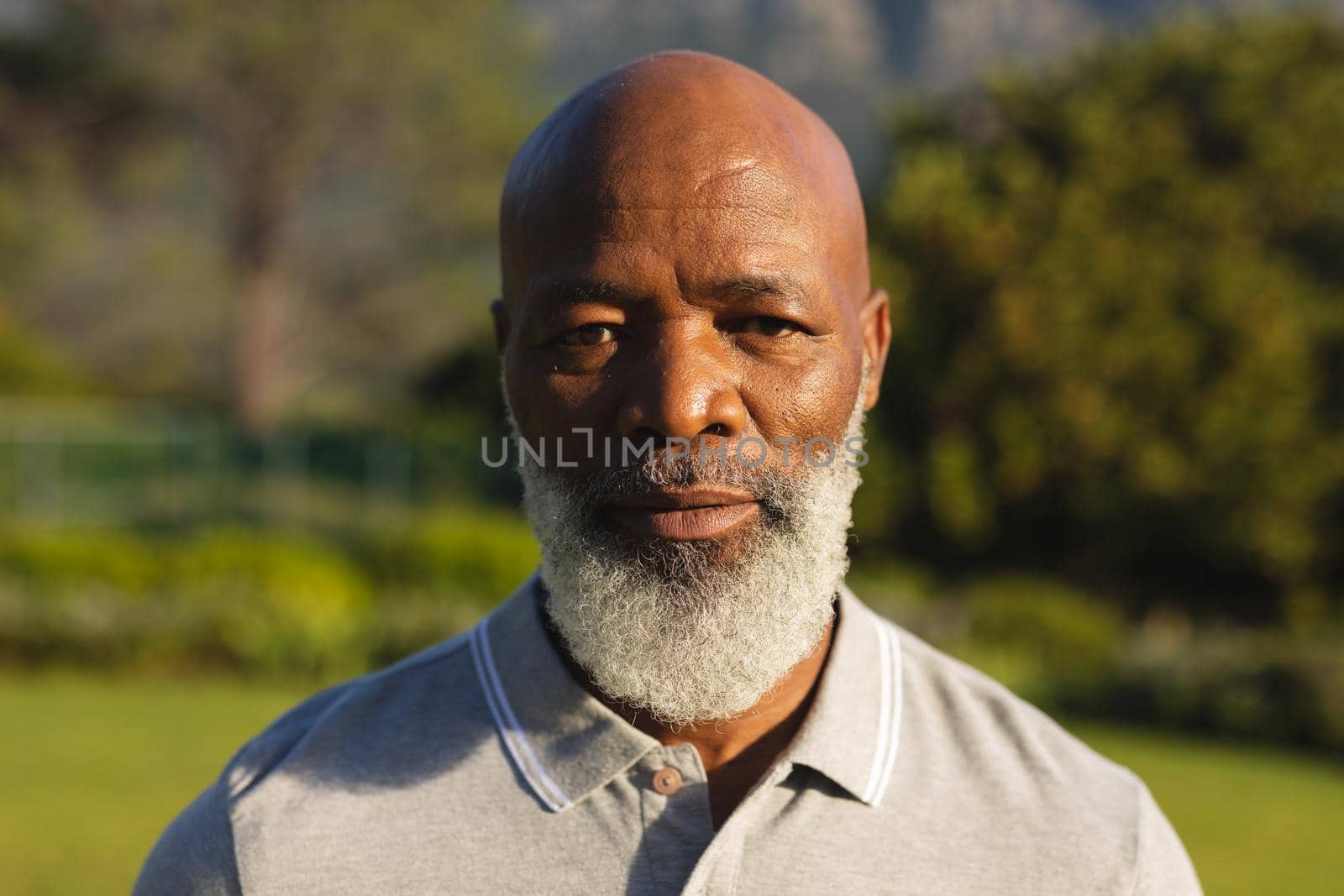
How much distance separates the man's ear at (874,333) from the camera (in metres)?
2.13

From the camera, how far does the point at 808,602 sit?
195cm

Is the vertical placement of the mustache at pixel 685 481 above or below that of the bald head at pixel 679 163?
below

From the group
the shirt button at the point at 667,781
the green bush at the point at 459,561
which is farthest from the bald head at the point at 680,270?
the green bush at the point at 459,561

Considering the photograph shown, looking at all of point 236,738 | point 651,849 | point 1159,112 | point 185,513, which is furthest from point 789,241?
point 185,513

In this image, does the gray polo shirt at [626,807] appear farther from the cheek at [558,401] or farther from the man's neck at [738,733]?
the cheek at [558,401]

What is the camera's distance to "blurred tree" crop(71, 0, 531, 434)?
2673 cm

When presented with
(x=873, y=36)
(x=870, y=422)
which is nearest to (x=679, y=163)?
(x=870, y=422)

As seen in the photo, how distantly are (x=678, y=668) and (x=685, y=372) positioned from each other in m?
0.44

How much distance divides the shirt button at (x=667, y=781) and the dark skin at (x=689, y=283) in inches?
4.3

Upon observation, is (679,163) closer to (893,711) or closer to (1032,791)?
(893,711)

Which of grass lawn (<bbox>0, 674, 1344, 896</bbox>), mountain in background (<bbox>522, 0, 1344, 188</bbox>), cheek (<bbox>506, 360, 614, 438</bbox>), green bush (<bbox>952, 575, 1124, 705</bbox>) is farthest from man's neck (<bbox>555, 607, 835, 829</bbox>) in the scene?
mountain in background (<bbox>522, 0, 1344, 188</bbox>)

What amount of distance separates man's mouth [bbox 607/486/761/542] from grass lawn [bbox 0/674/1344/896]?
604cm

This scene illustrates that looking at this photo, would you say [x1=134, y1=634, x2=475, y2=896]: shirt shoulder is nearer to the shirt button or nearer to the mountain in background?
the shirt button

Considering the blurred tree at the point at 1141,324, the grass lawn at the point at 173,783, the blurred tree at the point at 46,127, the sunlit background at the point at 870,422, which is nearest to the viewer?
the grass lawn at the point at 173,783
